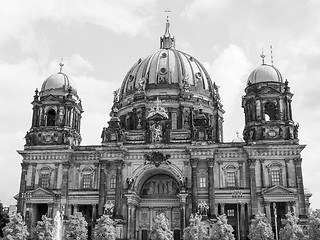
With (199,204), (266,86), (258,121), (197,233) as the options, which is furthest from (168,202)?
(266,86)

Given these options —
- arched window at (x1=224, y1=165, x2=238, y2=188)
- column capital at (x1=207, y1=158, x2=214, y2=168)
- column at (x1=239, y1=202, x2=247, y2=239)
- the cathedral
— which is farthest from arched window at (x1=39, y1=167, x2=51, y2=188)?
column at (x1=239, y1=202, x2=247, y2=239)

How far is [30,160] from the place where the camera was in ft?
229

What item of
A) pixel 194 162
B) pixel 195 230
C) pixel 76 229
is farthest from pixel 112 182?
pixel 195 230

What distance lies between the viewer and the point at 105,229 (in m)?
59.2

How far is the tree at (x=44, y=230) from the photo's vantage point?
197 feet

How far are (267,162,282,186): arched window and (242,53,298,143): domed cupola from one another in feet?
11.8

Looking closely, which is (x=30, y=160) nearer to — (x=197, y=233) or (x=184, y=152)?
(x=184, y=152)

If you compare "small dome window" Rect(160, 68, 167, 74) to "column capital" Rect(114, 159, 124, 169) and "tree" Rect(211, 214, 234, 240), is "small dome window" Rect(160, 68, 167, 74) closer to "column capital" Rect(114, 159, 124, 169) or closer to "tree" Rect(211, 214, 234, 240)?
"column capital" Rect(114, 159, 124, 169)

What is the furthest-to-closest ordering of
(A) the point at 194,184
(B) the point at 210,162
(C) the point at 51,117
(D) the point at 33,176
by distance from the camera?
A: (C) the point at 51,117 < (D) the point at 33,176 < (B) the point at 210,162 < (A) the point at 194,184

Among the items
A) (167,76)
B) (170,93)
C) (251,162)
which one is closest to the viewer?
(251,162)

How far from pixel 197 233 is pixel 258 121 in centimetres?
1947

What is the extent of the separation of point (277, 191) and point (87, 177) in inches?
1059

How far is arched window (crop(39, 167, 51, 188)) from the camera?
6881 centimetres

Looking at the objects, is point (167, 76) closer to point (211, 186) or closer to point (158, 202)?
point (158, 202)
